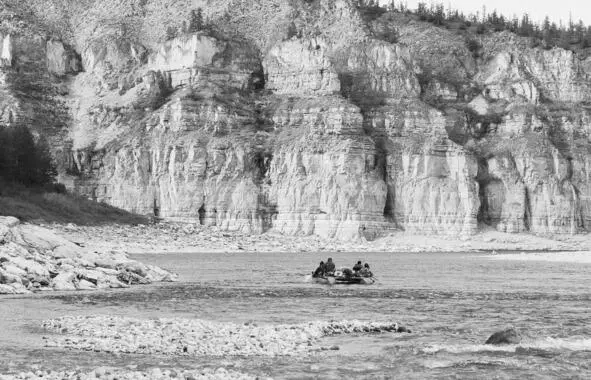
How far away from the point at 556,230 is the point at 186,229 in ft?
179

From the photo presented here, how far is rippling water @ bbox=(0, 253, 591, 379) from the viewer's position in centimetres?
2608

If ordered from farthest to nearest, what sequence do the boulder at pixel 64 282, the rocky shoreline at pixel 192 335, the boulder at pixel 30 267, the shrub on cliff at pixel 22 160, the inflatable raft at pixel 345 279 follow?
1. the shrub on cliff at pixel 22 160
2. the inflatable raft at pixel 345 279
3. the boulder at pixel 30 267
4. the boulder at pixel 64 282
5. the rocky shoreline at pixel 192 335

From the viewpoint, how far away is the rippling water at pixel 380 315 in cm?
2608

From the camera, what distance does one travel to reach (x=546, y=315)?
126 feet

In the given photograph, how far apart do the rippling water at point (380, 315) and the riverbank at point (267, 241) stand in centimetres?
2728

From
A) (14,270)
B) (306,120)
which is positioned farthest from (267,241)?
(14,270)

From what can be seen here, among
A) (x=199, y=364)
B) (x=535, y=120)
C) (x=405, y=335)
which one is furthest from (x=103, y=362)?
(x=535, y=120)

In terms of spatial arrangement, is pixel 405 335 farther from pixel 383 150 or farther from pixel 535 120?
pixel 535 120

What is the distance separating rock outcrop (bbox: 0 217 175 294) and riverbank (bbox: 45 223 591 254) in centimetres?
2549

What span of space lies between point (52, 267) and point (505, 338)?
26.0 m

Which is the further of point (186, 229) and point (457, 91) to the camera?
point (457, 91)

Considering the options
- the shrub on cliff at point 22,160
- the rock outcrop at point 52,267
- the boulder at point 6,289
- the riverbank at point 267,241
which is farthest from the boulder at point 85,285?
the shrub on cliff at point 22,160

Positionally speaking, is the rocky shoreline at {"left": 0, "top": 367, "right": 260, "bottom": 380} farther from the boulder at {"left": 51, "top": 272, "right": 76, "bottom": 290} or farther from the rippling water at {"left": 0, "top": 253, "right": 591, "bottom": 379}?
the boulder at {"left": 51, "top": 272, "right": 76, "bottom": 290}

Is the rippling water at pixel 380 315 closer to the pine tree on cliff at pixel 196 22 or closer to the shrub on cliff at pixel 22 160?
the shrub on cliff at pixel 22 160
